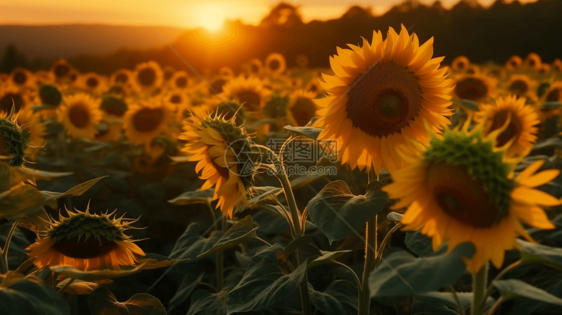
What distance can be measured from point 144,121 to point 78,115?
0.70m

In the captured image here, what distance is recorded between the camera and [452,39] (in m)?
24.3

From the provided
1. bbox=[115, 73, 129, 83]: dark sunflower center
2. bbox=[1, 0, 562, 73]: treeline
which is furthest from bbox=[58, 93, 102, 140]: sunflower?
bbox=[1, 0, 562, 73]: treeline

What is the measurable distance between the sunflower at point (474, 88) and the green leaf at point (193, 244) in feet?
13.6

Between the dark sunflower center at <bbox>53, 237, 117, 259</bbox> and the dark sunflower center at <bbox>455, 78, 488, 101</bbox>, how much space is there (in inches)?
191

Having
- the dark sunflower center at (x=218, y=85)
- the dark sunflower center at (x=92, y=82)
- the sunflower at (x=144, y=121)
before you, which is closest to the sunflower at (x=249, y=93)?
the sunflower at (x=144, y=121)

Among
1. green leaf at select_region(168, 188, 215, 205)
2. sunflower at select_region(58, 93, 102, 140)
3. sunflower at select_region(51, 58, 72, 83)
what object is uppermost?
sunflower at select_region(51, 58, 72, 83)

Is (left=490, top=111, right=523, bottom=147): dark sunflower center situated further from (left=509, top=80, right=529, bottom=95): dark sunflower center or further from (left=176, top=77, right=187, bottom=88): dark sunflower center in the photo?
(left=176, top=77, right=187, bottom=88): dark sunflower center

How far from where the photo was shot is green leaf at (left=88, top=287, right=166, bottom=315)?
169 centimetres

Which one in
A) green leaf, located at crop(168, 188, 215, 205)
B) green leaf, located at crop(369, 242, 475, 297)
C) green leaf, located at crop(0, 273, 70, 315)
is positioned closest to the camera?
green leaf, located at crop(369, 242, 475, 297)

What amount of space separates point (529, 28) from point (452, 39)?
→ 356 centimetres

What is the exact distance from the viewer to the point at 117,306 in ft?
5.63

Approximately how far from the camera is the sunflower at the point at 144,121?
542cm

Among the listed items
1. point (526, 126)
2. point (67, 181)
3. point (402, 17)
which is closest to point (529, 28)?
point (402, 17)

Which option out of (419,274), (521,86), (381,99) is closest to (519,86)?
(521,86)
